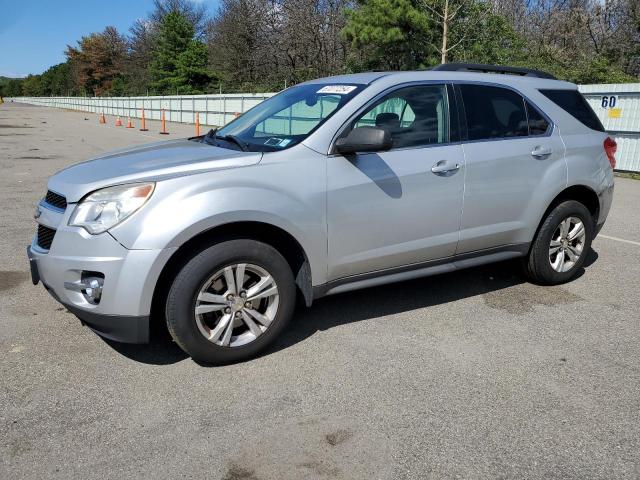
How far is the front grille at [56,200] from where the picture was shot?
3323 millimetres

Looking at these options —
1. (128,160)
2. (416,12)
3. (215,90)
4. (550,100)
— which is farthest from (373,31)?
(215,90)

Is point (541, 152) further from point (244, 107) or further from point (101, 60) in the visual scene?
point (101, 60)

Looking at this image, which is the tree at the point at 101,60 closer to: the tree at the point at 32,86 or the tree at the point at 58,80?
the tree at the point at 58,80

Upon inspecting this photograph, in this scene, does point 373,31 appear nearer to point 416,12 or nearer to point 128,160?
point 416,12

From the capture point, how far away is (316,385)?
325 cm

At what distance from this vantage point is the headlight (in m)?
3.08

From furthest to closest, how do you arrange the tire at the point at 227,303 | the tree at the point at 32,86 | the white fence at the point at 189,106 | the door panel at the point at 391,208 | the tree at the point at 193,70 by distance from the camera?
the tree at the point at 32,86 < the tree at the point at 193,70 < the white fence at the point at 189,106 < the door panel at the point at 391,208 < the tire at the point at 227,303

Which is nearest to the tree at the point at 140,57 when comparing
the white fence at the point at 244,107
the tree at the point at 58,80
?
the white fence at the point at 244,107

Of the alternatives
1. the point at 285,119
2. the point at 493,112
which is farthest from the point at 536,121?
the point at 285,119

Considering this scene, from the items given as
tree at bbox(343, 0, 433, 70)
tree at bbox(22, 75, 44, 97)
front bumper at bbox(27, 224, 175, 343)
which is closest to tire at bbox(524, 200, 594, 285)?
front bumper at bbox(27, 224, 175, 343)

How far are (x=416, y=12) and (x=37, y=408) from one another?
78.5 ft

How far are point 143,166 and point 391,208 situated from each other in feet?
5.40

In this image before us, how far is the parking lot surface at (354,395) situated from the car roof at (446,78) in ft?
5.79

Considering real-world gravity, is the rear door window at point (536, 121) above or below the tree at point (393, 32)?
below
